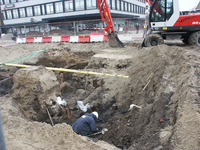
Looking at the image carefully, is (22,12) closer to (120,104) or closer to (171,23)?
(171,23)

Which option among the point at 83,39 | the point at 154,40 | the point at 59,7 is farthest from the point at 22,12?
the point at 154,40

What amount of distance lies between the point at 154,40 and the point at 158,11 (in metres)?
1.81

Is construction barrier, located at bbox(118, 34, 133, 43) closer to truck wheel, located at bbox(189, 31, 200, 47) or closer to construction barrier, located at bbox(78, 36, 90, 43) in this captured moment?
construction barrier, located at bbox(78, 36, 90, 43)

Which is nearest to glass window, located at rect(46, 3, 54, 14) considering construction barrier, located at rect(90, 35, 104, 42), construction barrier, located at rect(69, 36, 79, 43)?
construction barrier, located at rect(69, 36, 79, 43)

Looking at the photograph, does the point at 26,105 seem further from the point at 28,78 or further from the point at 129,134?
the point at 129,134

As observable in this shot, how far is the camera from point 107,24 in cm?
1182

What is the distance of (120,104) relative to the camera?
6039mm

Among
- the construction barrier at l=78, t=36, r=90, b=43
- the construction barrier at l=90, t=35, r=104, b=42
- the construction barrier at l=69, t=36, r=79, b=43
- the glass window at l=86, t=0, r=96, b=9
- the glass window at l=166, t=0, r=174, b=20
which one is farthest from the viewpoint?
the glass window at l=86, t=0, r=96, b=9

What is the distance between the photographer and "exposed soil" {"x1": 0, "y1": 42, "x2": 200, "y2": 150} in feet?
9.70

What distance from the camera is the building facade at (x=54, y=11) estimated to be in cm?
2538

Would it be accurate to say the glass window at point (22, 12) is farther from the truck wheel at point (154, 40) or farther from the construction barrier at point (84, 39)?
the truck wheel at point (154, 40)

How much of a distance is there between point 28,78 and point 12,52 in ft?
34.0

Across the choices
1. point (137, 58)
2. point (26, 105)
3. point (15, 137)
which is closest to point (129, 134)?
point (15, 137)

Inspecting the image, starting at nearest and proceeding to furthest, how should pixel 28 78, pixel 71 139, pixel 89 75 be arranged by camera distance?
1. pixel 71 139
2. pixel 28 78
3. pixel 89 75
